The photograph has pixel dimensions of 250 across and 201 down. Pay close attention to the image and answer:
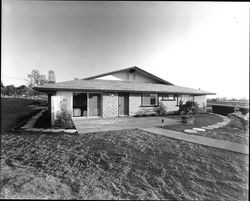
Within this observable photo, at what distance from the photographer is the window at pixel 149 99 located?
12.8 meters

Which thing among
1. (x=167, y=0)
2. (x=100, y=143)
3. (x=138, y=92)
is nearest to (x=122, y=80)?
(x=138, y=92)

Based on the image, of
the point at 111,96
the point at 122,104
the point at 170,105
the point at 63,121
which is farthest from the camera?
the point at 170,105

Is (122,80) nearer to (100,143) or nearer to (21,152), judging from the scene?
(100,143)

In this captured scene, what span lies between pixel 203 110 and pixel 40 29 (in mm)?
18871

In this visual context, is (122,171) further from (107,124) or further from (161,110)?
(161,110)

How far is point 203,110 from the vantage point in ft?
54.3

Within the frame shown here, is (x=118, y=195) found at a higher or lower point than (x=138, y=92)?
lower

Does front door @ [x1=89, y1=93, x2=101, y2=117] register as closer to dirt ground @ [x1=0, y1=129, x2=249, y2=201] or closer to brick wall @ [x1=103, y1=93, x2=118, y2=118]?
brick wall @ [x1=103, y1=93, x2=118, y2=118]

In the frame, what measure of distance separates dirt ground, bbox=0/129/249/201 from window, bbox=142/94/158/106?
8.13 metres

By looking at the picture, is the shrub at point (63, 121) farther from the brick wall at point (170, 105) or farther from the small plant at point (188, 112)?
the brick wall at point (170, 105)

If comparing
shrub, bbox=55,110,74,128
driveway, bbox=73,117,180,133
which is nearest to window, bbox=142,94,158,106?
driveway, bbox=73,117,180,133

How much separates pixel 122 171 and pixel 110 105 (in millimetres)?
8543

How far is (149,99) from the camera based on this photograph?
43.1 ft

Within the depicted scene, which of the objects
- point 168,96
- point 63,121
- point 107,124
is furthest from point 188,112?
point 63,121
